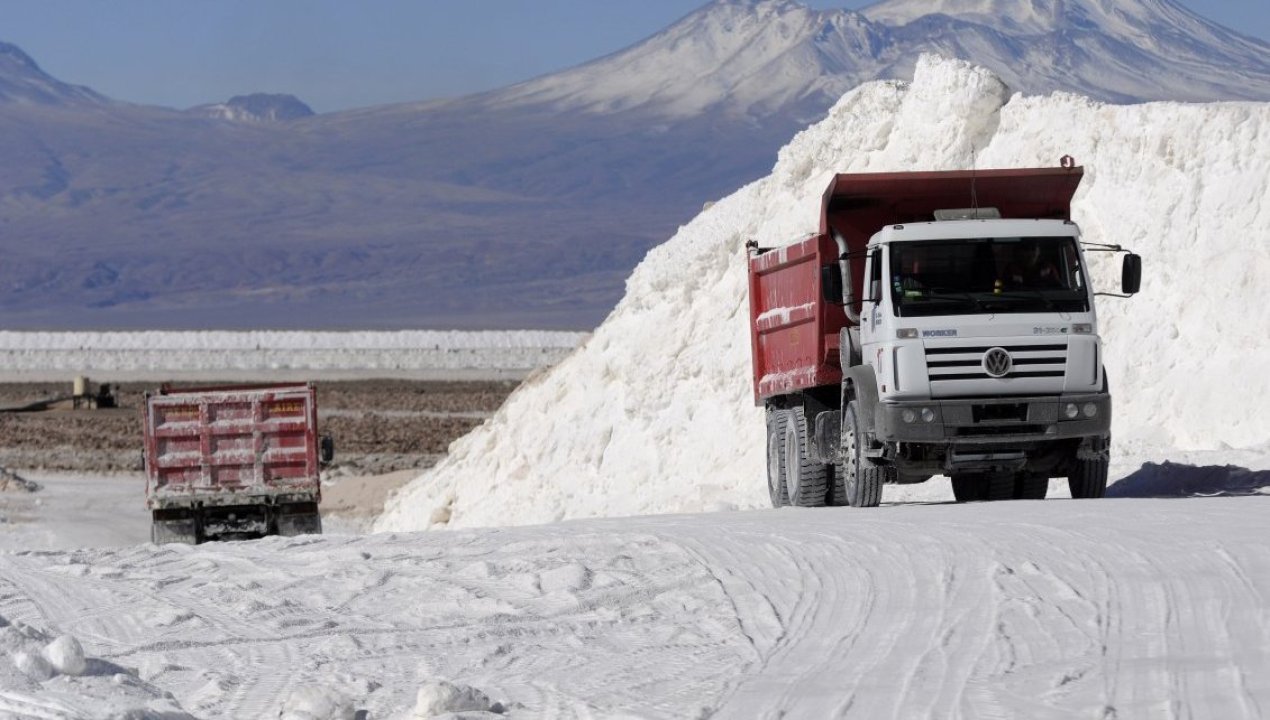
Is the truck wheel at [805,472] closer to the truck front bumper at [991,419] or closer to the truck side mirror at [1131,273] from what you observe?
the truck front bumper at [991,419]

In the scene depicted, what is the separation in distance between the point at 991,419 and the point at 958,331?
31.7 inches

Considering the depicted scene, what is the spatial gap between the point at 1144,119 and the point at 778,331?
30.7ft

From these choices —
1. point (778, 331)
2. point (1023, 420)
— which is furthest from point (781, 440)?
point (1023, 420)

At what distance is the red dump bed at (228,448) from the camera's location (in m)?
22.7

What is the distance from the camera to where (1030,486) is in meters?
Result: 19.4

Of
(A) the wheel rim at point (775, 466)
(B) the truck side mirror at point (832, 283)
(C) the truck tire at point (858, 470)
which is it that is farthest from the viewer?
(A) the wheel rim at point (775, 466)

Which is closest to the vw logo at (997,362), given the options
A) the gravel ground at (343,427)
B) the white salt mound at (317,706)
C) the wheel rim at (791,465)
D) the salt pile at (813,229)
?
the wheel rim at (791,465)

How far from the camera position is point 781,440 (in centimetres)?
2098

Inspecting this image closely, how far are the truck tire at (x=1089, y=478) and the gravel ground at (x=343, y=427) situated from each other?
23737mm

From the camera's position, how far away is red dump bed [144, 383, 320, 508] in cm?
2266

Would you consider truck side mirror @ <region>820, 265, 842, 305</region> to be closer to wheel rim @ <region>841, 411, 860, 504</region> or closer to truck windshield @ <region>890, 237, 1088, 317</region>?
truck windshield @ <region>890, 237, 1088, 317</region>

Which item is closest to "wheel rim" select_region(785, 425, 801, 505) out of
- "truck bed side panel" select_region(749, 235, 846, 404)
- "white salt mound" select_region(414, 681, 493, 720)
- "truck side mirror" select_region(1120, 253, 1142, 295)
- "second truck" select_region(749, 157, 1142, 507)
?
"truck bed side panel" select_region(749, 235, 846, 404)

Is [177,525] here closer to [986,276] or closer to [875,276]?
[875,276]

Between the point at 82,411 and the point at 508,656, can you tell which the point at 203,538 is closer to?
the point at 508,656
